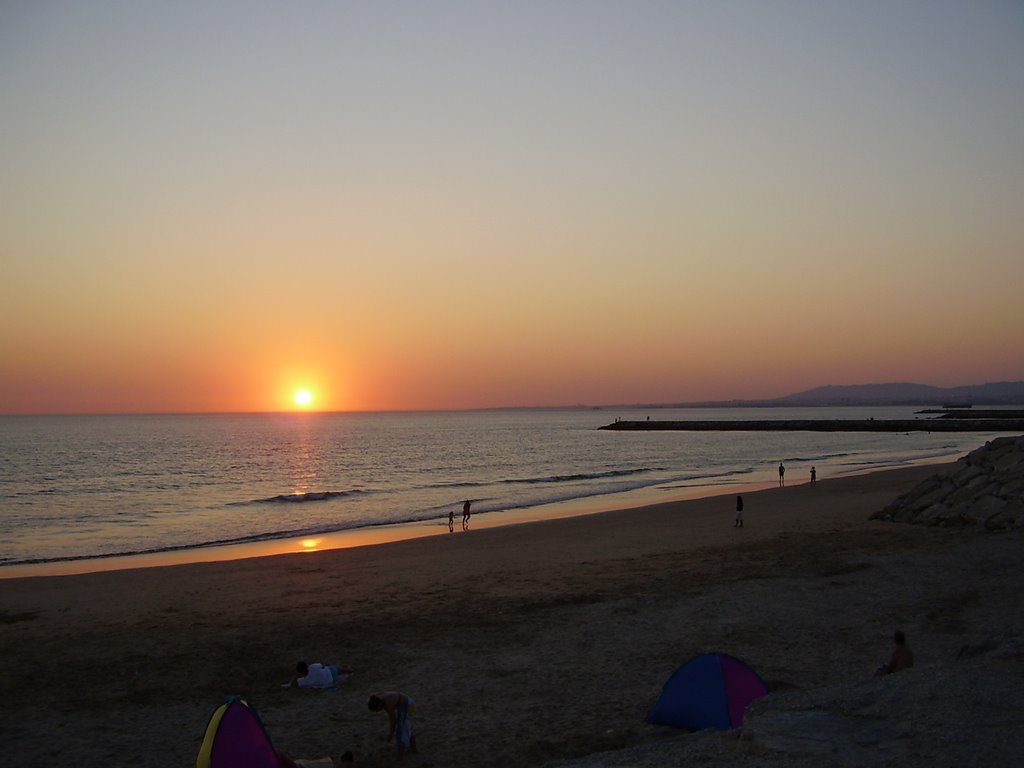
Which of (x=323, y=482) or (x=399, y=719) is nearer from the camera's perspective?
(x=399, y=719)

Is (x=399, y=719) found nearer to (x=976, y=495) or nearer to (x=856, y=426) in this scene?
(x=976, y=495)

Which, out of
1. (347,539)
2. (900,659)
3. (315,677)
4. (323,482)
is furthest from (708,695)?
(323,482)

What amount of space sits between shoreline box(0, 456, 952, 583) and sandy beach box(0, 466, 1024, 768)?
3.63 m

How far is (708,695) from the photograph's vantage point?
1067cm

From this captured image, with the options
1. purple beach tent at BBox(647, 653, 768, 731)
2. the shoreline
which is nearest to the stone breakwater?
the shoreline

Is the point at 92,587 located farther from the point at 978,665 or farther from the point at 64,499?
the point at 64,499

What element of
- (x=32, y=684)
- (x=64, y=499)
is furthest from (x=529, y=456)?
(x=32, y=684)

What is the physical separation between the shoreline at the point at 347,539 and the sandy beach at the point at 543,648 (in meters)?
3.63

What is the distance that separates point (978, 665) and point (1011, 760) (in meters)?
3.09

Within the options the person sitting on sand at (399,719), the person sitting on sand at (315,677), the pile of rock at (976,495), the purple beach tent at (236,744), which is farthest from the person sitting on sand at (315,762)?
the pile of rock at (976,495)

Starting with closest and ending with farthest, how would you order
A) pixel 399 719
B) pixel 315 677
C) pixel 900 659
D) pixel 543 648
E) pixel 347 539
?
pixel 399 719 < pixel 900 659 < pixel 315 677 < pixel 543 648 < pixel 347 539

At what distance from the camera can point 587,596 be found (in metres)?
18.3

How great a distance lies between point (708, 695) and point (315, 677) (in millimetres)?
6173

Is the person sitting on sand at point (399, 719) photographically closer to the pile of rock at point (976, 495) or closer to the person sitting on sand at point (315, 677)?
the person sitting on sand at point (315, 677)
